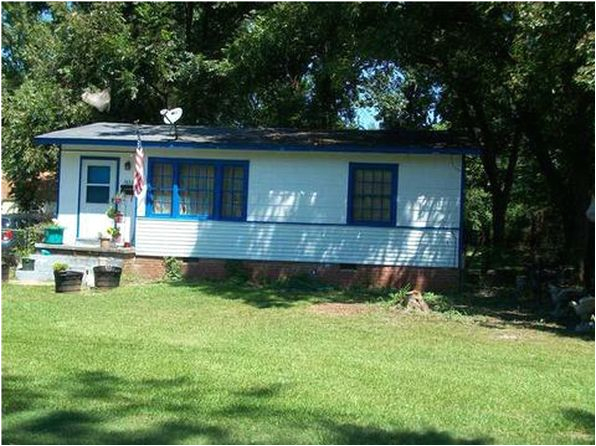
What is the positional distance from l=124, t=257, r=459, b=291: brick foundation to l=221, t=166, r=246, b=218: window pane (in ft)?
3.71

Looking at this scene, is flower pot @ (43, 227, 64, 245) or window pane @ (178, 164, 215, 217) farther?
window pane @ (178, 164, 215, 217)

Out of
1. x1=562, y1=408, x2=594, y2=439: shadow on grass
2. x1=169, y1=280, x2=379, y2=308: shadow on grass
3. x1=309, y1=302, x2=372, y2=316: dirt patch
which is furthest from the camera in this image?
x1=169, y1=280, x2=379, y2=308: shadow on grass

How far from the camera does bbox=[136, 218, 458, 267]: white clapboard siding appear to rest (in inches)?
648

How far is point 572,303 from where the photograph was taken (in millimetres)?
11797

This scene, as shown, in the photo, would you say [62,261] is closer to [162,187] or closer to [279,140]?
[162,187]

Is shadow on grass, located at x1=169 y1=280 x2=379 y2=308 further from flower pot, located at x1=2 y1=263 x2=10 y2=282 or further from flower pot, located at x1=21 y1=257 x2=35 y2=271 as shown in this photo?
flower pot, located at x1=2 y1=263 x2=10 y2=282

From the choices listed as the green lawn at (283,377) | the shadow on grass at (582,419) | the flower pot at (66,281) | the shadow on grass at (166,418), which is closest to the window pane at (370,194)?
the green lawn at (283,377)

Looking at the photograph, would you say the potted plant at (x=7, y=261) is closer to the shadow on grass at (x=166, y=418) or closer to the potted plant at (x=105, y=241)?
the potted plant at (x=105, y=241)

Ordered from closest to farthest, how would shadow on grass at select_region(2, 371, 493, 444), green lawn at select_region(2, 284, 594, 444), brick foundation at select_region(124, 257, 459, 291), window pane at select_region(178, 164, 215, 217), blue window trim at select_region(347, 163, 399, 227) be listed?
1. shadow on grass at select_region(2, 371, 493, 444)
2. green lawn at select_region(2, 284, 594, 444)
3. brick foundation at select_region(124, 257, 459, 291)
4. blue window trim at select_region(347, 163, 399, 227)
5. window pane at select_region(178, 164, 215, 217)

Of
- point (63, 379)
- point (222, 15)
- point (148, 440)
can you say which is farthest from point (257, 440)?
point (222, 15)

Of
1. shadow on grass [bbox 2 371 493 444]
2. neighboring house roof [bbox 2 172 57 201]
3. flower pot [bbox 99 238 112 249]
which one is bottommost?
shadow on grass [bbox 2 371 493 444]

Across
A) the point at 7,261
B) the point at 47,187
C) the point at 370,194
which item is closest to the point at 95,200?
the point at 7,261

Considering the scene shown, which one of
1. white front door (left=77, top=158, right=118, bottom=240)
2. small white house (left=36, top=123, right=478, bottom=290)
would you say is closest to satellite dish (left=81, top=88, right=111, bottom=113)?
small white house (left=36, top=123, right=478, bottom=290)

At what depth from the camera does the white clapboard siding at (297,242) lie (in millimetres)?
16453
